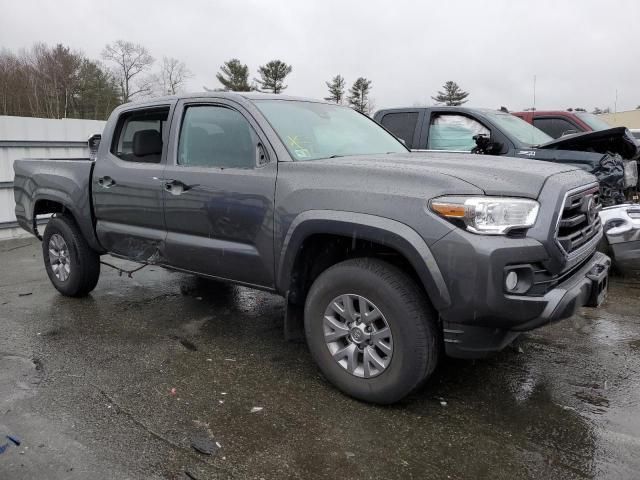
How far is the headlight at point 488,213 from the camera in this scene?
2.71 metres

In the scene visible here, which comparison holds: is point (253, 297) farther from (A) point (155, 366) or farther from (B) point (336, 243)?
(B) point (336, 243)

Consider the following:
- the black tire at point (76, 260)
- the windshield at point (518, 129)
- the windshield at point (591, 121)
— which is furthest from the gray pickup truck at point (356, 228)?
the windshield at point (591, 121)

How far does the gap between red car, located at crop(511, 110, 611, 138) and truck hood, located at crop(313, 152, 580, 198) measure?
545cm

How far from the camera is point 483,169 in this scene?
3.07 m

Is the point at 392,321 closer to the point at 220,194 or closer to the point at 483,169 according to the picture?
the point at 483,169

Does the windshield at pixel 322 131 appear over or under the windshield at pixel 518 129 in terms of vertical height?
under

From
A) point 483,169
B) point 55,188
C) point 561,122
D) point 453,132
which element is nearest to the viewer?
point 483,169

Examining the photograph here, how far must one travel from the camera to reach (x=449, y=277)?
272cm

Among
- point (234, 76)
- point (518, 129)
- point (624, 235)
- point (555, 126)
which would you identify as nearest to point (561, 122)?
point (555, 126)

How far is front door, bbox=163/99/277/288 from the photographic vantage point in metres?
3.54

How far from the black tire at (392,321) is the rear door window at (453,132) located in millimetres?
4490

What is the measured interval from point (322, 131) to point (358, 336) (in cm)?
164

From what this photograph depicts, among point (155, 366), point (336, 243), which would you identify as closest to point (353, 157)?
point (336, 243)

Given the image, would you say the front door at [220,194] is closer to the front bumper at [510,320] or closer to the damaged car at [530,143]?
the front bumper at [510,320]
